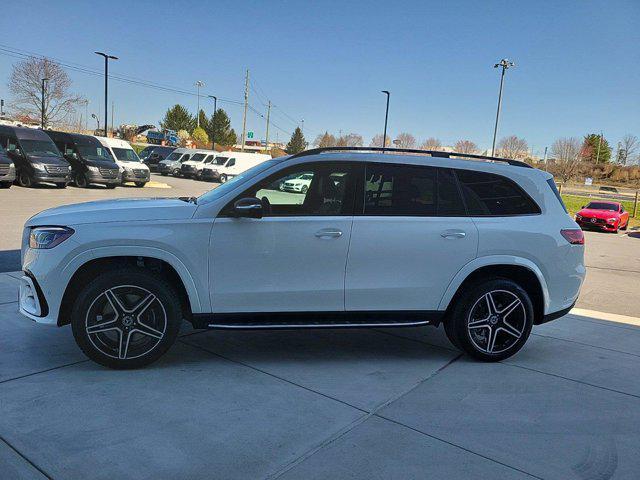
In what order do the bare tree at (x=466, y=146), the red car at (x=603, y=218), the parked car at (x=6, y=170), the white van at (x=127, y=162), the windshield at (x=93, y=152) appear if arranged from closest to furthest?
1. the parked car at (x=6, y=170)
2. the red car at (x=603, y=218)
3. the windshield at (x=93, y=152)
4. the white van at (x=127, y=162)
5. the bare tree at (x=466, y=146)

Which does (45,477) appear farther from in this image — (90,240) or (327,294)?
(327,294)

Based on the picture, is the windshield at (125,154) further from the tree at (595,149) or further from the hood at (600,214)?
the tree at (595,149)

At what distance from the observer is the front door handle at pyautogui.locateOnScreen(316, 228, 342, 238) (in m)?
4.15

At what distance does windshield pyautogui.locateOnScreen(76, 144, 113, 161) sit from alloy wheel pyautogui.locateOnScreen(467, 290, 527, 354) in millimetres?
22038

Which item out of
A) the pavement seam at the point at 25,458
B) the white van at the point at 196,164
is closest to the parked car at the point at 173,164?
the white van at the point at 196,164

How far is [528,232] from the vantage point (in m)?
4.50

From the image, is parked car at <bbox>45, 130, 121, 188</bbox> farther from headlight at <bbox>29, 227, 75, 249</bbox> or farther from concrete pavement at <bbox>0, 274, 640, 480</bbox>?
headlight at <bbox>29, 227, 75, 249</bbox>

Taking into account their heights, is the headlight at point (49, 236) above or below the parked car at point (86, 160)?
below

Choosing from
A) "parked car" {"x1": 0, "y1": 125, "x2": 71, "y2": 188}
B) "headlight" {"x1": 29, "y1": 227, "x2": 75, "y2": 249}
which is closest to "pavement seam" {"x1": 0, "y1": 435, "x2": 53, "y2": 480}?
"headlight" {"x1": 29, "y1": 227, "x2": 75, "y2": 249}

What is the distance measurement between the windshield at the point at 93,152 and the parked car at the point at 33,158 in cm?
153

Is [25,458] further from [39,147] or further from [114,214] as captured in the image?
[39,147]

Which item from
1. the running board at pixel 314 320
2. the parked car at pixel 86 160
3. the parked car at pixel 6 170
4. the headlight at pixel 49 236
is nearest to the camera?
the headlight at pixel 49 236

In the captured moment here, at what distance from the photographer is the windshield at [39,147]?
20.8m

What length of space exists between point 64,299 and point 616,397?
4.23 m
